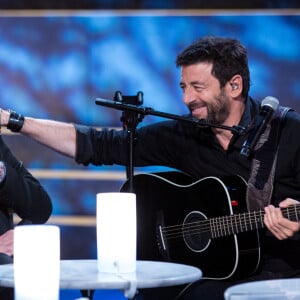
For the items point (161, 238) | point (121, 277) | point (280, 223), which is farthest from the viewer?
point (161, 238)

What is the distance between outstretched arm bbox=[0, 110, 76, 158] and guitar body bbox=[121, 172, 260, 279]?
13.2 inches

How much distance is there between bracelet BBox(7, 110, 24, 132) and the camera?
3.07m

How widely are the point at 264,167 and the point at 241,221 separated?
0.26 m

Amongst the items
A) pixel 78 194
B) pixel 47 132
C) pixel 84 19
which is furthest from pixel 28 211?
pixel 84 19

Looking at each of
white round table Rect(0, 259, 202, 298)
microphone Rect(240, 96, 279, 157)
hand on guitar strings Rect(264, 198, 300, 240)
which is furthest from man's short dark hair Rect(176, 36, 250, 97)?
white round table Rect(0, 259, 202, 298)

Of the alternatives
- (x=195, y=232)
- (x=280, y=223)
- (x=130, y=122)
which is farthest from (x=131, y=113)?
(x=280, y=223)

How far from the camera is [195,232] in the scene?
3043 mm

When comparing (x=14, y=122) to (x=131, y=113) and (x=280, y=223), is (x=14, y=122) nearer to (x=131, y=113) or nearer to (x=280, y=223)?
(x=131, y=113)

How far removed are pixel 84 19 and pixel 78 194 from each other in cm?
114

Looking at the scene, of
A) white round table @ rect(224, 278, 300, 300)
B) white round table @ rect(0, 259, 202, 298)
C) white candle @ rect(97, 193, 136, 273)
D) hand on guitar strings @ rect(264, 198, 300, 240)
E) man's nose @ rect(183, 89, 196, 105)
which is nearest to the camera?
white round table @ rect(224, 278, 300, 300)

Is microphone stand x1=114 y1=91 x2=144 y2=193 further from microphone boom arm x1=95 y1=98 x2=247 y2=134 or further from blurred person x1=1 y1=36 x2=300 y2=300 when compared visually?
blurred person x1=1 y1=36 x2=300 y2=300

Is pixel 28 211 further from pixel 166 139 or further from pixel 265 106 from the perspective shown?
pixel 265 106

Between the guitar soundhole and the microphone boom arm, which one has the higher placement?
the microphone boom arm

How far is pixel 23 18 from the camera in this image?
15.6ft
